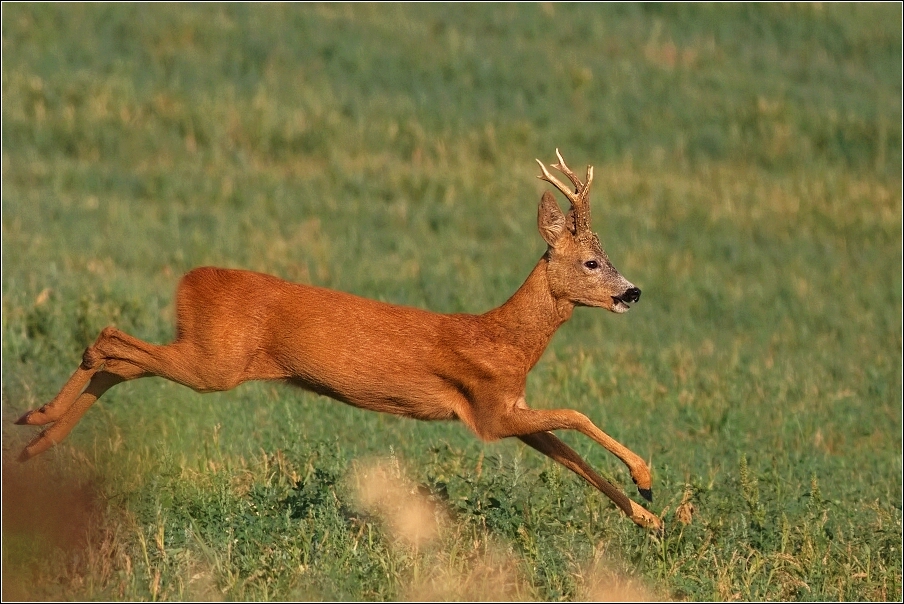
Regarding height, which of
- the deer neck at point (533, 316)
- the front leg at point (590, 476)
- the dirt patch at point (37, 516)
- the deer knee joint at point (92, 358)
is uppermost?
the deer neck at point (533, 316)

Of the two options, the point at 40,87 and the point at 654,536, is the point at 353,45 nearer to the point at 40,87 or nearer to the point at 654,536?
the point at 40,87

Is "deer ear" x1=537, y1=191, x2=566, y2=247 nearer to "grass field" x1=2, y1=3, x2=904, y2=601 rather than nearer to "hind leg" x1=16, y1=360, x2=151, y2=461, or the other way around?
"grass field" x1=2, y1=3, x2=904, y2=601

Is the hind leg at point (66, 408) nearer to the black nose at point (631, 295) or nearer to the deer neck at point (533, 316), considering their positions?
the deer neck at point (533, 316)

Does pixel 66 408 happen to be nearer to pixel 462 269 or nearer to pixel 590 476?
pixel 590 476

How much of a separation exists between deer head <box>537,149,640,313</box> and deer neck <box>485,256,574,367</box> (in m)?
0.05

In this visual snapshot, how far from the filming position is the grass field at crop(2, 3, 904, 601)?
7.68 m

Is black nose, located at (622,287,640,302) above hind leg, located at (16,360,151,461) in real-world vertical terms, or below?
above

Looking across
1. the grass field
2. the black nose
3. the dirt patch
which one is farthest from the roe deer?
the grass field

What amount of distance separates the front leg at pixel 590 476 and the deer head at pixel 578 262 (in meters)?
0.79

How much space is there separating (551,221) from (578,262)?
0.88 feet

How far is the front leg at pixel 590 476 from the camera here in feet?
26.5

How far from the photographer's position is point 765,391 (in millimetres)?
13469

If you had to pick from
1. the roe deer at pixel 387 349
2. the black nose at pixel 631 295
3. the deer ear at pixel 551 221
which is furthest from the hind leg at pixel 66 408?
the black nose at pixel 631 295

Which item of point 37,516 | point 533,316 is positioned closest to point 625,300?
point 533,316
